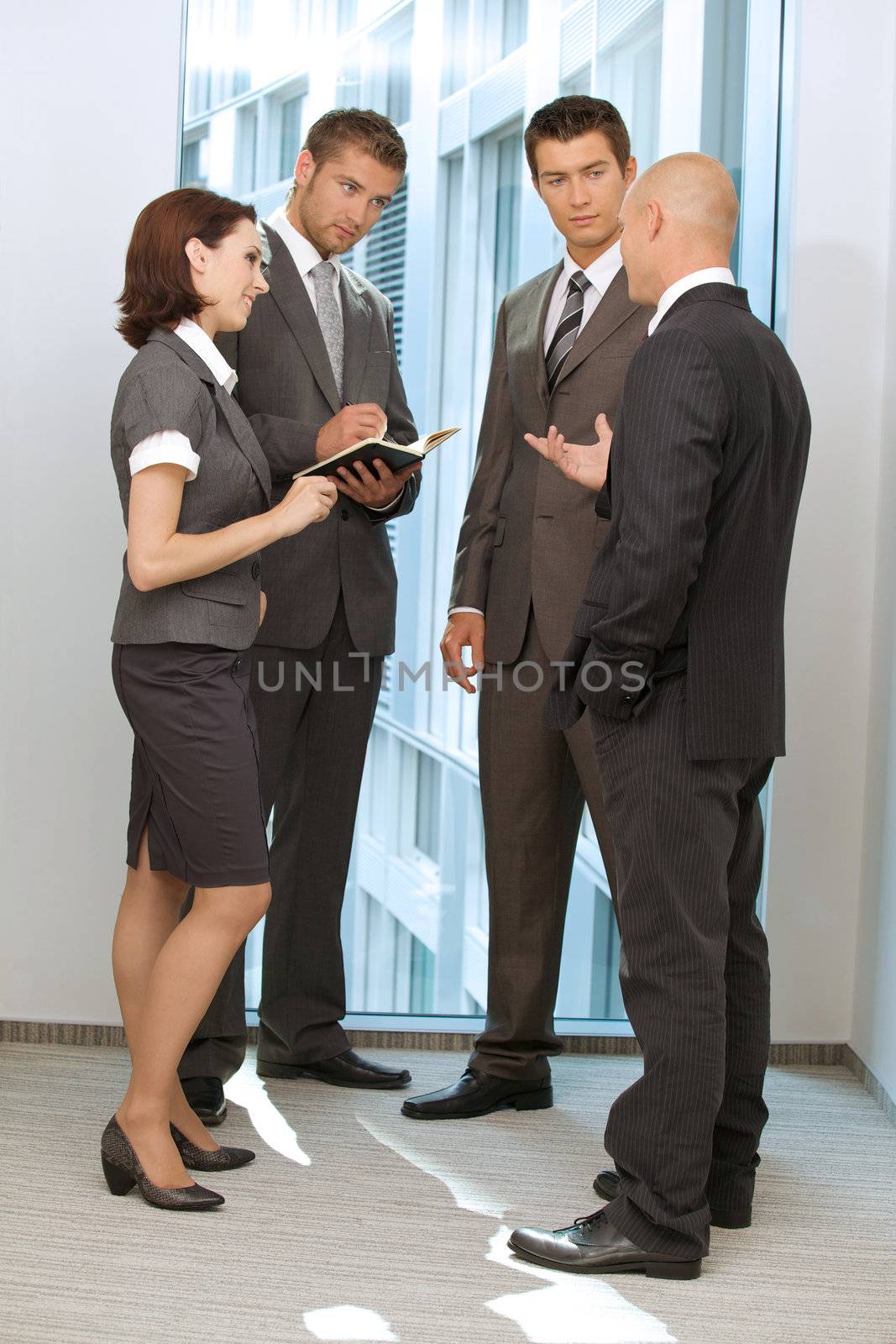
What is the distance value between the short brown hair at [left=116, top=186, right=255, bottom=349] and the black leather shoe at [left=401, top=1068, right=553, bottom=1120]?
1592mm

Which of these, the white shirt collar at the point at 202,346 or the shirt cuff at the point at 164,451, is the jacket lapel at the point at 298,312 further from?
A: the shirt cuff at the point at 164,451

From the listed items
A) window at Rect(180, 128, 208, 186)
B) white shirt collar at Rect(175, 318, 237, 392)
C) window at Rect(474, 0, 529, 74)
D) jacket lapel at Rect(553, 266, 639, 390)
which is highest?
window at Rect(474, 0, 529, 74)

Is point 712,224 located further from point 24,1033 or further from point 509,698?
point 24,1033

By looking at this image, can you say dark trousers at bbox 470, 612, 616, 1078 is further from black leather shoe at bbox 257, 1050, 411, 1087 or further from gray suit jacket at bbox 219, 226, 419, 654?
gray suit jacket at bbox 219, 226, 419, 654

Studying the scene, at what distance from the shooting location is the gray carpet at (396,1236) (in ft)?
6.12

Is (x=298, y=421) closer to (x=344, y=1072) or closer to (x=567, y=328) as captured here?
(x=567, y=328)

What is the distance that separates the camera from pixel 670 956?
1961 mm

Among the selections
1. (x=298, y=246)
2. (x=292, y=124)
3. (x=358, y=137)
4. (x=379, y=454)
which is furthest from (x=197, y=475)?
(x=292, y=124)

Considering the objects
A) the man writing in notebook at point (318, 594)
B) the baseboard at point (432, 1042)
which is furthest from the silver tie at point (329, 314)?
the baseboard at point (432, 1042)

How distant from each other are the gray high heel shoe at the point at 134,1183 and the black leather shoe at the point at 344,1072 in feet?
2.05

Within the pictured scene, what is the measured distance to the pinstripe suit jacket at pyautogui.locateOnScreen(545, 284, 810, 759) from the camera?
1.84m

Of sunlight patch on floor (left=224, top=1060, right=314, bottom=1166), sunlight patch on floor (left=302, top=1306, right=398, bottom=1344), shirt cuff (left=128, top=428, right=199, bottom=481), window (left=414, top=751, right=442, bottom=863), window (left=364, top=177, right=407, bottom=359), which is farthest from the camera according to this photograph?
window (left=414, top=751, right=442, bottom=863)

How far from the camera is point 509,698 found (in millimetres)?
2705

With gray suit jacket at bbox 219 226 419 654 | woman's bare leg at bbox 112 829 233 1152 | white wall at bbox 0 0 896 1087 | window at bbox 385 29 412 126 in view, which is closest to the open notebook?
gray suit jacket at bbox 219 226 419 654
